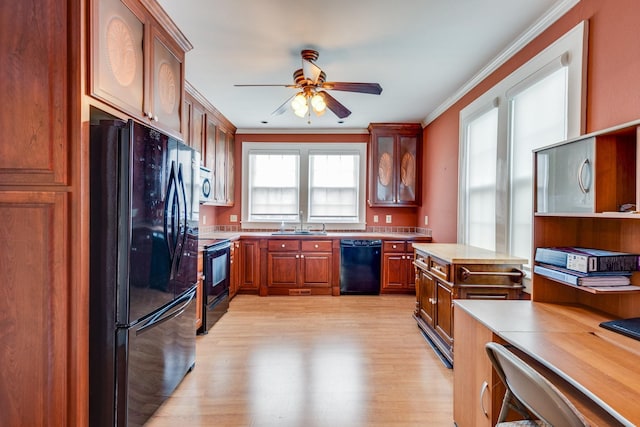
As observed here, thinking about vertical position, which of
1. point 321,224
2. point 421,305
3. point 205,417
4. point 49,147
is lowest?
point 205,417

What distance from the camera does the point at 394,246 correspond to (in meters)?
4.52

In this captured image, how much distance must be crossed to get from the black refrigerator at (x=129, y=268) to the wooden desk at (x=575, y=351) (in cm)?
175

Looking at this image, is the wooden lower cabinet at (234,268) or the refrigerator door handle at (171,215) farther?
the wooden lower cabinet at (234,268)

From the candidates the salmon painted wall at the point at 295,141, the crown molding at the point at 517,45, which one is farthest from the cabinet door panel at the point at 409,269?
the crown molding at the point at 517,45

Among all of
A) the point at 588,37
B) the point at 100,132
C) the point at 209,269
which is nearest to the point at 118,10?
the point at 100,132

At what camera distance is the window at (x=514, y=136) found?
77.7 inches

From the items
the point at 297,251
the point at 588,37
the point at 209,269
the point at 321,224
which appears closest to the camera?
the point at 588,37

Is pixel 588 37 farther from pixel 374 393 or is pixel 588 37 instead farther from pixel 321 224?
pixel 321 224

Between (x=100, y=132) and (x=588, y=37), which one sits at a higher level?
(x=588, y=37)

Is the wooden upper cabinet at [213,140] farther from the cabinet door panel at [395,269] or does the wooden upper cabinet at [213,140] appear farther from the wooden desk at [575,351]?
the wooden desk at [575,351]

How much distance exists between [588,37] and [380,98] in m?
2.13

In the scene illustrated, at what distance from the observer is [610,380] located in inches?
38.5

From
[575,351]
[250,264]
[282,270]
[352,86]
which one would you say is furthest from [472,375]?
[250,264]

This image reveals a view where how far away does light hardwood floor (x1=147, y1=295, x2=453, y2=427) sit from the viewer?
193 centimetres
